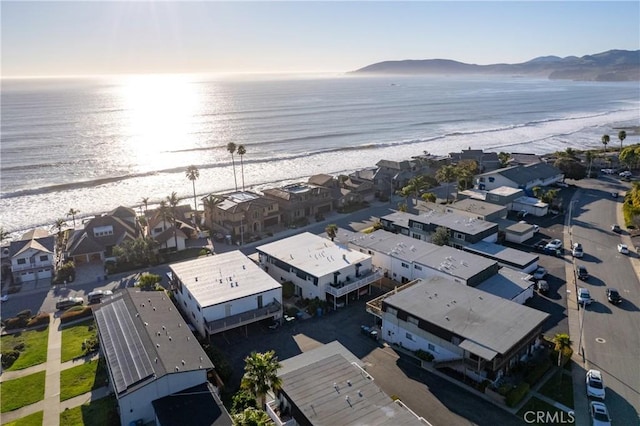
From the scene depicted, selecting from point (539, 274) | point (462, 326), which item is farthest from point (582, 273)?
point (462, 326)

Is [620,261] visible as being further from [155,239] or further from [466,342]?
[155,239]

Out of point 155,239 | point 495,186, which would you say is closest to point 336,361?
point 155,239

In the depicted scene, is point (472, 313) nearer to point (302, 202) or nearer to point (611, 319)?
point (611, 319)

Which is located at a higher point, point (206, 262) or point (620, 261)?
point (206, 262)

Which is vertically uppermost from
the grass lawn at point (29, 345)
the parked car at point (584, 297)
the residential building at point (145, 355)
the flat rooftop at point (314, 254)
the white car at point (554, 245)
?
the flat rooftop at point (314, 254)

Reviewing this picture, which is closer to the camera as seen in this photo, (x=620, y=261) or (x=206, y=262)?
(x=206, y=262)

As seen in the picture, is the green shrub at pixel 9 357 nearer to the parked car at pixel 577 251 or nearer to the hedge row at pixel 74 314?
the hedge row at pixel 74 314

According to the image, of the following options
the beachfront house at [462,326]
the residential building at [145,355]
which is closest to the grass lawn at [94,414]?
the residential building at [145,355]
